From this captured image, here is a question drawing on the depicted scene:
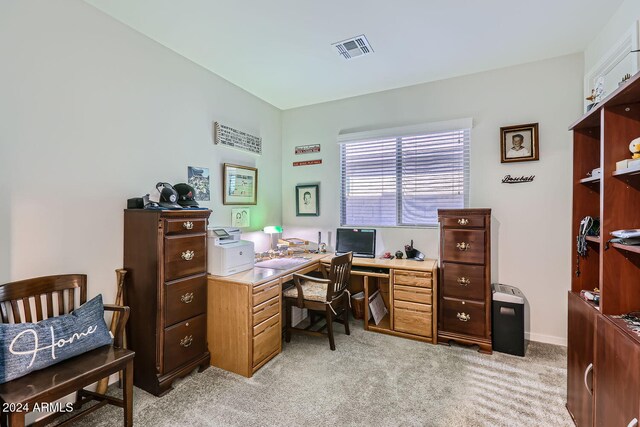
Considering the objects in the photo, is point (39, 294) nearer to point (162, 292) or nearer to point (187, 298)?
point (162, 292)

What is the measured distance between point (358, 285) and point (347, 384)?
154 centimetres

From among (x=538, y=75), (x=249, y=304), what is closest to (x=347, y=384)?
(x=249, y=304)

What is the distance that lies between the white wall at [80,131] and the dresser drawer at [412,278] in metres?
2.41

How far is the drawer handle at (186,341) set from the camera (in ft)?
7.41

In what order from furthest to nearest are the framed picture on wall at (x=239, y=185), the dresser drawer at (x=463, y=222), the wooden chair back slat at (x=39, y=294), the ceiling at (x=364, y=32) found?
1. the framed picture on wall at (x=239, y=185)
2. the dresser drawer at (x=463, y=222)
3. the ceiling at (x=364, y=32)
4. the wooden chair back slat at (x=39, y=294)

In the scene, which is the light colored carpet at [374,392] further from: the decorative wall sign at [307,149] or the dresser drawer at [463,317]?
the decorative wall sign at [307,149]

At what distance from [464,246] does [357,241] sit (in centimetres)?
129

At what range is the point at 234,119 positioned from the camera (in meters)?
3.36

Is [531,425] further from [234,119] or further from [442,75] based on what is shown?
[234,119]

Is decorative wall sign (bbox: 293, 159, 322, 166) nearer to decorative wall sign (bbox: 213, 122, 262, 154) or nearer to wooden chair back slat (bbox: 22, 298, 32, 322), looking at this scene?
Result: decorative wall sign (bbox: 213, 122, 262, 154)

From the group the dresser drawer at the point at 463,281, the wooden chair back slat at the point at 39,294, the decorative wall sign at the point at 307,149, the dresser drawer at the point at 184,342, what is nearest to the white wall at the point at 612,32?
the dresser drawer at the point at 463,281

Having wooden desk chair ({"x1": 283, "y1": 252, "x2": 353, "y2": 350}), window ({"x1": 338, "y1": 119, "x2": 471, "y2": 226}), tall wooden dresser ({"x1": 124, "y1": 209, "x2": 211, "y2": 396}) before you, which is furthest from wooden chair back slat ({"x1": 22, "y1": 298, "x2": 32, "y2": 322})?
window ({"x1": 338, "y1": 119, "x2": 471, "y2": 226})

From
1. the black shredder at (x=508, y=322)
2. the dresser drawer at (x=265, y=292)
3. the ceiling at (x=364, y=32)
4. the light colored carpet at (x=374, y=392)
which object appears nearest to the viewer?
the light colored carpet at (x=374, y=392)

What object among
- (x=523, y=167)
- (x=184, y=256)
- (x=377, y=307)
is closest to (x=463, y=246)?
(x=523, y=167)
